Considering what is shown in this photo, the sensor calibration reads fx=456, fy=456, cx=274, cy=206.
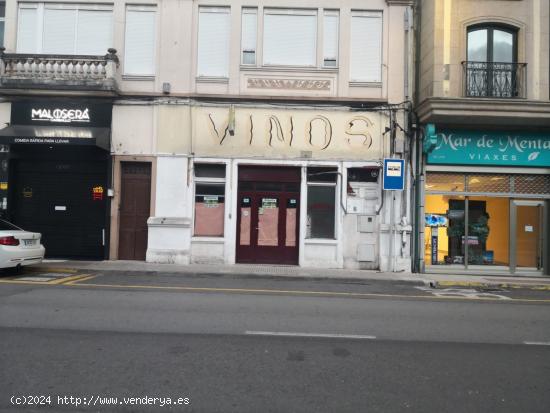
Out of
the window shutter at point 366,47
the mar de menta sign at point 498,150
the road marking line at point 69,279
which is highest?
the window shutter at point 366,47

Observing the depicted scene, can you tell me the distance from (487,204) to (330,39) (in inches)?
287

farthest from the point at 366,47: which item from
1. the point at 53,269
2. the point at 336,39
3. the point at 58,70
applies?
the point at 53,269

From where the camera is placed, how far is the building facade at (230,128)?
14.3 m

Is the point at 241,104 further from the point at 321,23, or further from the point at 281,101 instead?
the point at 321,23

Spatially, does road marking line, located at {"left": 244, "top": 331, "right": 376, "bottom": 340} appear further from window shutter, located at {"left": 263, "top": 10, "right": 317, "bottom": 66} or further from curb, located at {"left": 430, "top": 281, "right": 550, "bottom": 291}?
window shutter, located at {"left": 263, "top": 10, "right": 317, "bottom": 66}

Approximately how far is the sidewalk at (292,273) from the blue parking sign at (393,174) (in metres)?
2.60

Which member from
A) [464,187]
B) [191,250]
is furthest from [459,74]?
[191,250]

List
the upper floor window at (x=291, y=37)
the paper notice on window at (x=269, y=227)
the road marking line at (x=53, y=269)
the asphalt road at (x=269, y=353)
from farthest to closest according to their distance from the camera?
1. the upper floor window at (x=291, y=37)
2. the paper notice on window at (x=269, y=227)
3. the road marking line at (x=53, y=269)
4. the asphalt road at (x=269, y=353)

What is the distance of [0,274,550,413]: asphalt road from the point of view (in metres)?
4.13

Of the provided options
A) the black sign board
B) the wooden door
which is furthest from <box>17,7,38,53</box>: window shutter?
the wooden door

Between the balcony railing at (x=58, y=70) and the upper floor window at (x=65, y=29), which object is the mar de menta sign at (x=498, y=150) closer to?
the balcony railing at (x=58, y=70)

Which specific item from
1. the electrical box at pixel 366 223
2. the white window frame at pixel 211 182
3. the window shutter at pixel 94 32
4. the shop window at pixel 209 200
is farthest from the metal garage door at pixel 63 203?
the electrical box at pixel 366 223

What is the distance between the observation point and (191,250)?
47.0ft

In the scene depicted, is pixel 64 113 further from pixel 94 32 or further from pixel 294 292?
pixel 294 292
